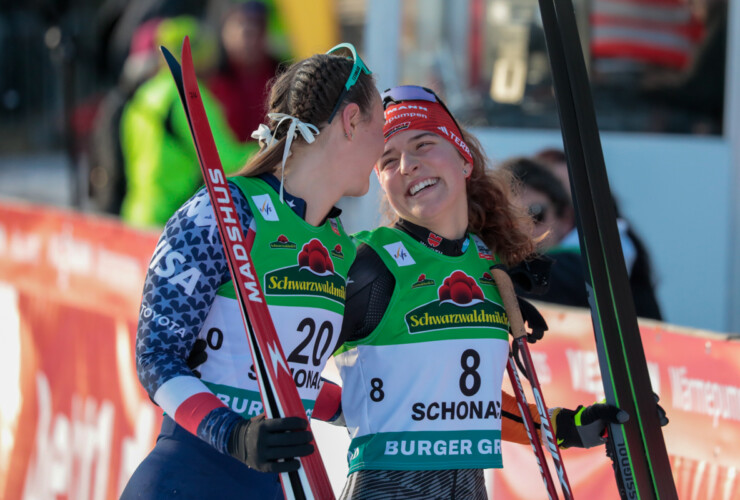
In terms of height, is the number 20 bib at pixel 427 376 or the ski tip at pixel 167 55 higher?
the ski tip at pixel 167 55

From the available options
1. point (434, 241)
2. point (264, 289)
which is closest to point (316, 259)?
point (264, 289)

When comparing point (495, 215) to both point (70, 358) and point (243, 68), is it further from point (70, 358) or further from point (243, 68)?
point (243, 68)

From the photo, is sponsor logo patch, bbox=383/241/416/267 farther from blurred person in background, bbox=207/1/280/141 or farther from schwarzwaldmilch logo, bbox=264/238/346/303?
blurred person in background, bbox=207/1/280/141

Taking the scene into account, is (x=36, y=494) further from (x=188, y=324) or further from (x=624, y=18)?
(x=624, y=18)

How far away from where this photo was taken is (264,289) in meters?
2.06

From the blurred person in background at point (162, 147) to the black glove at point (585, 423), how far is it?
355 centimetres

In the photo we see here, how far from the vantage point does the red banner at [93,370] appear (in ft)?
9.50

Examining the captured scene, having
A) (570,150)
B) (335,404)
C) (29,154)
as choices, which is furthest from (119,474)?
(29,154)

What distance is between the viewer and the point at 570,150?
1964 millimetres

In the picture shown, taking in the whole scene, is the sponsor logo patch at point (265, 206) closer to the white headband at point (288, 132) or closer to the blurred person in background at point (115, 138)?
the white headband at point (288, 132)

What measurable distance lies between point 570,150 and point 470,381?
2.12 feet

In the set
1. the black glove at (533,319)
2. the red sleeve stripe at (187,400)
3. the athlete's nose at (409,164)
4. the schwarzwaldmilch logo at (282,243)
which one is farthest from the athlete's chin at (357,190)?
the red sleeve stripe at (187,400)

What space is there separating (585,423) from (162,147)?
416 centimetres

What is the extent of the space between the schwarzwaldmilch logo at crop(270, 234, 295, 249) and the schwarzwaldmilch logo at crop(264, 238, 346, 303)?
3 centimetres
